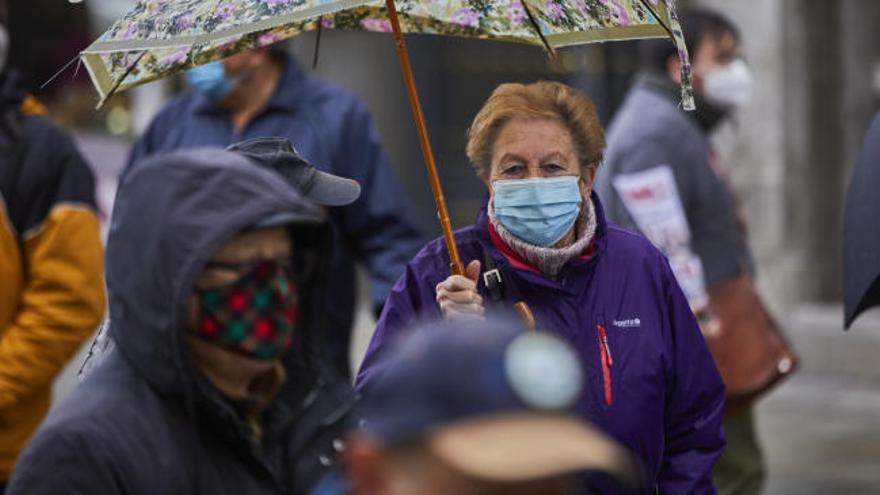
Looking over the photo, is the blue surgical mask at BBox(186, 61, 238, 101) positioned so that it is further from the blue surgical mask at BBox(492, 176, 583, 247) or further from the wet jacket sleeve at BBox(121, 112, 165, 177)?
the blue surgical mask at BBox(492, 176, 583, 247)

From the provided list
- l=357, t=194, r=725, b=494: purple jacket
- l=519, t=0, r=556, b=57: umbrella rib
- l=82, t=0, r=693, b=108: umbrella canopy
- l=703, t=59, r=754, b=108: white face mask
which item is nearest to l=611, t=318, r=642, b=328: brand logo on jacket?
l=357, t=194, r=725, b=494: purple jacket

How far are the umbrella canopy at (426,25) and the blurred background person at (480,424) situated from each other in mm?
1962

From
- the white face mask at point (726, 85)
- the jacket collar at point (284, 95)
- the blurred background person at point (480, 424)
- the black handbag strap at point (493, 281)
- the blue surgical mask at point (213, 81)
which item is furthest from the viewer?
the white face mask at point (726, 85)

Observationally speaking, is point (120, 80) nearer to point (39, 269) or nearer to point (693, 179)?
point (39, 269)

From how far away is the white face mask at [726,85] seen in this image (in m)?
7.02

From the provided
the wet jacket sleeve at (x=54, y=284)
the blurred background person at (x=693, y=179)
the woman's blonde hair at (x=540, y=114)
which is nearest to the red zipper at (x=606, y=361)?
the woman's blonde hair at (x=540, y=114)

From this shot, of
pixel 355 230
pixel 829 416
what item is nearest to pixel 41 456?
pixel 355 230

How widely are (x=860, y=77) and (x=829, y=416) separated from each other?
2140mm

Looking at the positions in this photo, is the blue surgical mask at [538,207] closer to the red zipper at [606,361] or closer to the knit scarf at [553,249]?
the knit scarf at [553,249]

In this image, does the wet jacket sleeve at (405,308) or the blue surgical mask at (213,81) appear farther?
the blue surgical mask at (213,81)

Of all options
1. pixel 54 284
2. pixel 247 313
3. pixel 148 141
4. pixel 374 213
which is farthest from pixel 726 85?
pixel 247 313

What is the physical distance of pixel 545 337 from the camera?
196 centimetres

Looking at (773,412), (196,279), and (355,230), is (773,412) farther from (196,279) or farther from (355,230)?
(196,279)

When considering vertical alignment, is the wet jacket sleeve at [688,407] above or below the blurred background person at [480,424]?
below
